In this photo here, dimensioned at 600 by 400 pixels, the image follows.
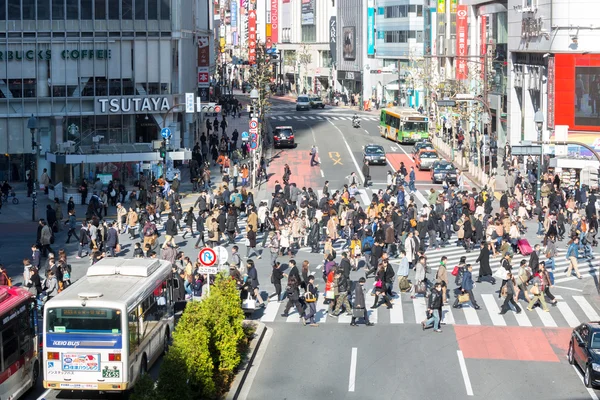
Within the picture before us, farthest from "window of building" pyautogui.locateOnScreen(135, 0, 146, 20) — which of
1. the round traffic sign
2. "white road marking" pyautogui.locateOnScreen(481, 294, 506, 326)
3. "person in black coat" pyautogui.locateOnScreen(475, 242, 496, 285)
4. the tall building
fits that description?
the round traffic sign

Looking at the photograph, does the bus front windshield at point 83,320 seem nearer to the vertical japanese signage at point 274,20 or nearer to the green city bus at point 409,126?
the green city bus at point 409,126

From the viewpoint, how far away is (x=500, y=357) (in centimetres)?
2584

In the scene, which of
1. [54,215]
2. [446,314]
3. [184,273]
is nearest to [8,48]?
[54,215]

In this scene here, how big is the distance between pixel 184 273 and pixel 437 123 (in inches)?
2308

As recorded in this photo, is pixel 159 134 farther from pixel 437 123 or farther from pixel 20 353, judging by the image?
pixel 20 353

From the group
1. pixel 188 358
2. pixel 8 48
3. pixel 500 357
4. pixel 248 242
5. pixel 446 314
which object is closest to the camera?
pixel 188 358

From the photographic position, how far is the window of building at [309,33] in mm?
157000

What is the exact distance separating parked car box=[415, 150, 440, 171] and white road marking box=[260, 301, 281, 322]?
34281mm

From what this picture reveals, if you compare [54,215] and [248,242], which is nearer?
[248,242]

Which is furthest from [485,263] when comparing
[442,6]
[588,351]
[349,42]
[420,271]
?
[349,42]

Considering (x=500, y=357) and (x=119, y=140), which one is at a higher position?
(x=119, y=140)

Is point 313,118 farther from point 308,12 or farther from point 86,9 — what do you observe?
point 308,12

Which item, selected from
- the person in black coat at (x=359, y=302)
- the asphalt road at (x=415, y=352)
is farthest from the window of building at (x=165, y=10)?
the person in black coat at (x=359, y=302)

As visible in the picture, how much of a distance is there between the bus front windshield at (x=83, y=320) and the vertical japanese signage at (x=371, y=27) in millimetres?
110719
